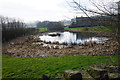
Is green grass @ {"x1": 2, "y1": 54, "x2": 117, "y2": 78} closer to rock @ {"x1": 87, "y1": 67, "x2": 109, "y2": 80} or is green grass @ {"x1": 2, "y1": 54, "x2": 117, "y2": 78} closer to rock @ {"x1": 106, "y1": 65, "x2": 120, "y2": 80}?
rock @ {"x1": 106, "y1": 65, "x2": 120, "y2": 80}

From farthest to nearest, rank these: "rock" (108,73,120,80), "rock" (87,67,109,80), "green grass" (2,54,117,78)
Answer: "green grass" (2,54,117,78), "rock" (87,67,109,80), "rock" (108,73,120,80)

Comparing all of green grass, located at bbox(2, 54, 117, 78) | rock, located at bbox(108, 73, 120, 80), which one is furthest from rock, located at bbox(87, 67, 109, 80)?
green grass, located at bbox(2, 54, 117, 78)

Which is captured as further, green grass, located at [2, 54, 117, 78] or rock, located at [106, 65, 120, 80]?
green grass, located at [2, 54, 117, 78]

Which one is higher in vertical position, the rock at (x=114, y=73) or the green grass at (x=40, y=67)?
the rock at (x=114, y=73)

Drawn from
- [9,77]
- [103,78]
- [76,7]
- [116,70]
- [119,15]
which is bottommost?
[9,77]

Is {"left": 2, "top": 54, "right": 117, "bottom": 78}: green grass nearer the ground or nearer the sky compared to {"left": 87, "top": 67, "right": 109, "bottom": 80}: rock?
nearer the ground

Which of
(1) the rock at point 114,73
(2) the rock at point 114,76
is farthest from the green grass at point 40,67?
(2) the rock at point 114,76

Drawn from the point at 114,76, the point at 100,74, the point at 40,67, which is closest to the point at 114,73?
the point at 114,76

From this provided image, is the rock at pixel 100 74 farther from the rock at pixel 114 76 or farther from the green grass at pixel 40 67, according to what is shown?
the green grass at pixel 40 67

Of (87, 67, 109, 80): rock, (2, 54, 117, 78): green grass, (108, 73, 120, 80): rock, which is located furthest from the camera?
(2, 54, 117, 78): green grass

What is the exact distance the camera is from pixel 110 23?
2.64 metres

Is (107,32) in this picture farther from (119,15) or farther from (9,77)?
(9,77)

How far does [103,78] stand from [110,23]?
2.12 m

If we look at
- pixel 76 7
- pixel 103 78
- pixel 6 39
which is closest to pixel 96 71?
pixel 103 78
